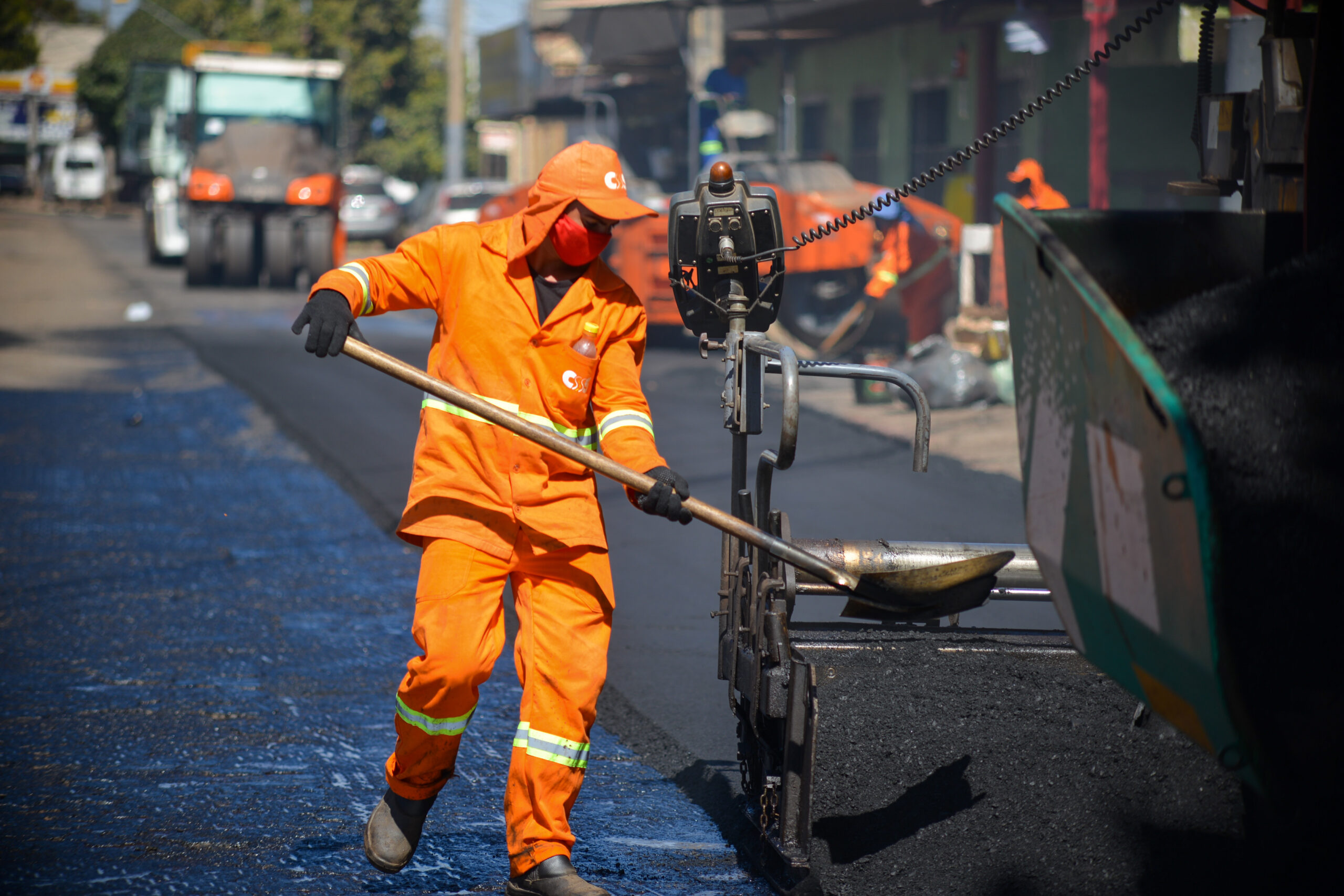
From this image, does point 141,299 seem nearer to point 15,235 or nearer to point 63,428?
point 63,428

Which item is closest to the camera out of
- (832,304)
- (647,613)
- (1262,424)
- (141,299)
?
(1262,424)

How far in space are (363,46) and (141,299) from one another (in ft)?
70.5

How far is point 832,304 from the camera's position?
46.7 feet

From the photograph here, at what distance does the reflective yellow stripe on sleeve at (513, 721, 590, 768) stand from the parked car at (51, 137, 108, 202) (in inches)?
1743

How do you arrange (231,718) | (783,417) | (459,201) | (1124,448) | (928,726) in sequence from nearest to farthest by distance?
(1124,448)
(783,417)
(928,726)
(231,718)
(459,201)

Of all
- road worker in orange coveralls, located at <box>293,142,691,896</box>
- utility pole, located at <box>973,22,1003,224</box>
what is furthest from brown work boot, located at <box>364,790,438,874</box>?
utility pole, located at <box>973,22,1003,224</box>

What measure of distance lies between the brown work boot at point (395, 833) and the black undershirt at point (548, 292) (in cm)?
114

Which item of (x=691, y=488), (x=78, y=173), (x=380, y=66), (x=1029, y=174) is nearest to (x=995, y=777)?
(x=691, y=488)

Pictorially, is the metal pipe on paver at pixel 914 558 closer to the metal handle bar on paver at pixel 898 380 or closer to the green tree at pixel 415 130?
the metal handle bar on paver at pixel 898 380

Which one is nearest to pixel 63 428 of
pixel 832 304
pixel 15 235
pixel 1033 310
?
pixel 832 304

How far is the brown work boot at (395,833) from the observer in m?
3.34

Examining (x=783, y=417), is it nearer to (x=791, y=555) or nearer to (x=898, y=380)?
(x=791, y=555)

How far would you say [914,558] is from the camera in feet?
12.0

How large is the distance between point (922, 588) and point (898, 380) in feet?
2.00
